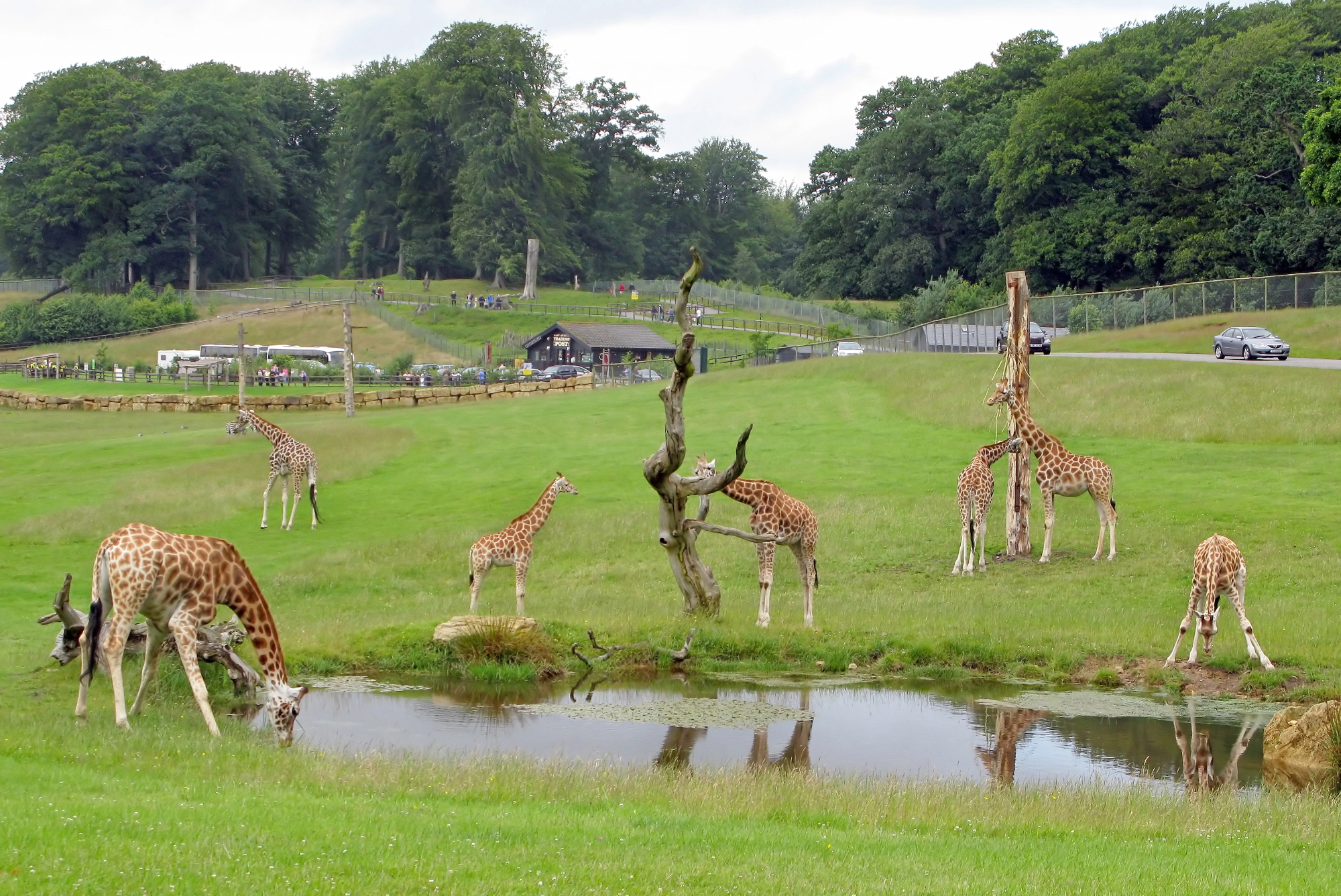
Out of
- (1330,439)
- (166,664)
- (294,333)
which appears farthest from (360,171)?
(166,664)

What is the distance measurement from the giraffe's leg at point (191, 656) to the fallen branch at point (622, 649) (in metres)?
6.18

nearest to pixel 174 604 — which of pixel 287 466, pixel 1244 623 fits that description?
pixel 1244 623

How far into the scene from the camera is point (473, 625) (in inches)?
795

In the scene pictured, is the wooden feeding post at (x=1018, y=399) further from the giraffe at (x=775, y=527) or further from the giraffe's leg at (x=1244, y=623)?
the giraffe's leg at (x=1244, y=623)

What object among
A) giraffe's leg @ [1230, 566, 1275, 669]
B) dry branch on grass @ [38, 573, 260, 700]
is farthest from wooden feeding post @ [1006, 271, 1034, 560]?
dry branch on grass @ [38, 573, 260, 700]

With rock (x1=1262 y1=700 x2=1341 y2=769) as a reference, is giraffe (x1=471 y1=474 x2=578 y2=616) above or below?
above

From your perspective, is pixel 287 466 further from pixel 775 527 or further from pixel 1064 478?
pixel 1064 478

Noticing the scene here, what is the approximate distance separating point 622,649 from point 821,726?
13.7 ft

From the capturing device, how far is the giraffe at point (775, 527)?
2205 cm

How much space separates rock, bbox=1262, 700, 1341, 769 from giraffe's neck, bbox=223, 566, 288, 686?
11763mm

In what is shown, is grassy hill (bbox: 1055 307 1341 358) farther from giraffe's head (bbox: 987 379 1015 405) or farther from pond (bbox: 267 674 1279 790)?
pond (bbox: 267 674 1279 790)

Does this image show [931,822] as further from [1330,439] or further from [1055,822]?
[1330,439]

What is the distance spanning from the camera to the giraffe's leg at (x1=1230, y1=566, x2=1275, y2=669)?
62.8 ft

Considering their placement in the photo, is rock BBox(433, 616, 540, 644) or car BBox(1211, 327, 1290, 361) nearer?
rock BBox(433, 616, 540, 644)
